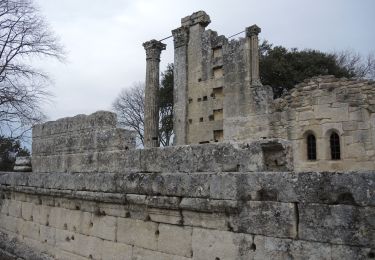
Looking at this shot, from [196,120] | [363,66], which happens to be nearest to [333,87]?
[196,120]

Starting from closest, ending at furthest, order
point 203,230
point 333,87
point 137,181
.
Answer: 1. point 203,230
2. point 137,181
3. point 333,87

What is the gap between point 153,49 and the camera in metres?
22.0

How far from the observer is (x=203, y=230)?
4.39m

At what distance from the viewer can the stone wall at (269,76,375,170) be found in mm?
13664

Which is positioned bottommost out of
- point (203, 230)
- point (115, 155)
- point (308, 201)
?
point (203, 230)

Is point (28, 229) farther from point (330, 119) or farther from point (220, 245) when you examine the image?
point (330, 119)

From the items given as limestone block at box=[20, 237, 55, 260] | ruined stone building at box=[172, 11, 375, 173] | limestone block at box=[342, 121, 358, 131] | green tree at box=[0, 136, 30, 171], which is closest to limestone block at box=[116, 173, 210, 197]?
limestone block at box=[20, 237, 55, 260]

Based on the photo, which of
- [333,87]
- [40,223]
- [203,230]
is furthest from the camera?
[333,87]

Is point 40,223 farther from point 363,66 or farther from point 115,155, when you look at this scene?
point 363,66

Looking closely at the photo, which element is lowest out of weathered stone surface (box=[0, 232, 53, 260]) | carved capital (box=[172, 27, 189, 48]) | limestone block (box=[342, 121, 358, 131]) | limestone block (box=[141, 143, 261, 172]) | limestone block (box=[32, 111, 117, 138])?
weathered stone surface (box=[0, 232, 53, 260])

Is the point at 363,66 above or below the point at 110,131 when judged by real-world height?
above

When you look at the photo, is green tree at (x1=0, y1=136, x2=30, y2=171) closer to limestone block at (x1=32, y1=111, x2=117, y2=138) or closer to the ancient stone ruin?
limestone block at (x1=32, y1=111, x2=117, y2=138)

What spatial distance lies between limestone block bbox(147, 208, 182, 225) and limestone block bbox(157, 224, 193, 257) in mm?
67

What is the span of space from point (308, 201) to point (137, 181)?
8.33 feet
